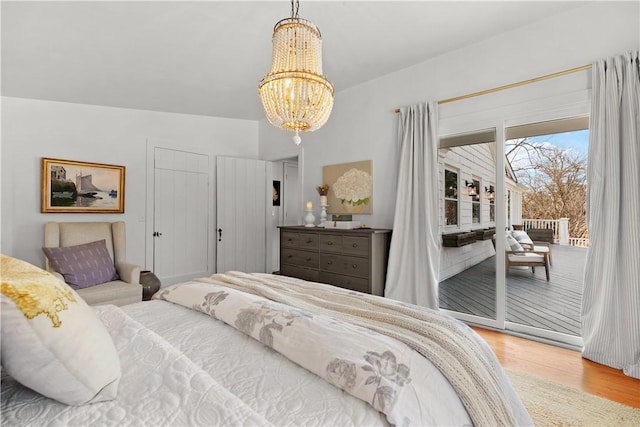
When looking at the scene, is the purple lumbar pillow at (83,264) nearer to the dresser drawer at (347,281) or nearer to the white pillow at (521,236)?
the dresser drawer at (347,281)

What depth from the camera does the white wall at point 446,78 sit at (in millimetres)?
2498

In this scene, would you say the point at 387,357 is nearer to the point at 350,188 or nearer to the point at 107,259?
the point at 350,188

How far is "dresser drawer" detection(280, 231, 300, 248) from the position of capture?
4008 millimetres

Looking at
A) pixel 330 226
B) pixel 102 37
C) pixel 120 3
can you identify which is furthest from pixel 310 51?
pixel 330 226

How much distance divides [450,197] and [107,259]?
3739mm

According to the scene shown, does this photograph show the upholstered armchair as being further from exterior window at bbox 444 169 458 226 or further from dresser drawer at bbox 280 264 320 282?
exterior window at bbox 444 169 458 226

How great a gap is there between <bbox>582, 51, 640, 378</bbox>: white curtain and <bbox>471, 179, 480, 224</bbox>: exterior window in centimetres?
92

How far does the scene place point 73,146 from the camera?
3.85 meters

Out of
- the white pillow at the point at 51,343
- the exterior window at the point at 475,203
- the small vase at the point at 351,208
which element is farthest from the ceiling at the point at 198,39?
the white pillow at the point at 51,343

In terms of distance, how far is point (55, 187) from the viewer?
3717 mm

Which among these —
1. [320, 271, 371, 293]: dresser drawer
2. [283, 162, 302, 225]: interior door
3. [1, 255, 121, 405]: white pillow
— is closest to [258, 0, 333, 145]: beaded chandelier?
[1, 255, 121, 405]: white pillow

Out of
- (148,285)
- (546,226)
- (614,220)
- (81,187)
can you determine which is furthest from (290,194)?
(614,220)

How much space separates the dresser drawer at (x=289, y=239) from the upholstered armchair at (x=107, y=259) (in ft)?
5.52

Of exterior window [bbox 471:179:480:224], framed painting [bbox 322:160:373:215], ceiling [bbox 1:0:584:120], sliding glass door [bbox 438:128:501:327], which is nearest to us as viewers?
ceiling [bbox 1:0:584:120]
